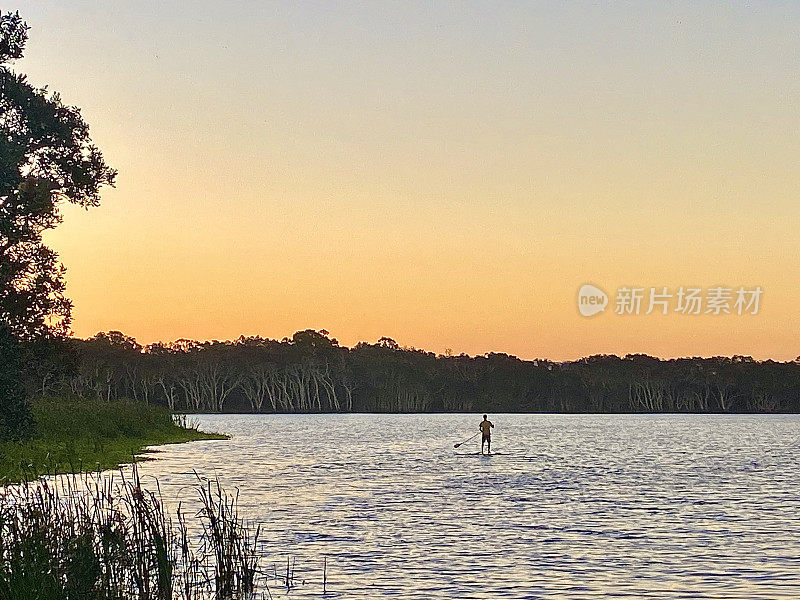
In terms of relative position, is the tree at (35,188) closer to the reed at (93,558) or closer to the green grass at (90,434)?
the green grass at (90,434)

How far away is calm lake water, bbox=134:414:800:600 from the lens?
20.2 m

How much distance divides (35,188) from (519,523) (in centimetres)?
1824

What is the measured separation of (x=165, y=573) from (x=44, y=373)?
1031 inches

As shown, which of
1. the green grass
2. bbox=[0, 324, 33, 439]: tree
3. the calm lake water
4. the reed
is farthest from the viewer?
the green grass

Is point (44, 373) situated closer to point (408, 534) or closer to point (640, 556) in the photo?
point (408, 534)

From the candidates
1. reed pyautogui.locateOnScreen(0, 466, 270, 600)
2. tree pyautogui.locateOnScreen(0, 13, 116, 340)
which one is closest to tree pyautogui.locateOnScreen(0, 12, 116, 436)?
tree pyautogui.locateOnScreen(0, 13, 116, 340)

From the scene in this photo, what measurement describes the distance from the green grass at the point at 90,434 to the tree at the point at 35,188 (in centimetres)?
392

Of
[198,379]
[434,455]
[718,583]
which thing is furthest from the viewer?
[198,379]

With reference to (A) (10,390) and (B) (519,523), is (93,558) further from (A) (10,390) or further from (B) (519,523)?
(A) (10,390)

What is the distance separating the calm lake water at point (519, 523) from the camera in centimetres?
2019

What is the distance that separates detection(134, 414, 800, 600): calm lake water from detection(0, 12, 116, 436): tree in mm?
7301

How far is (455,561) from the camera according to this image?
74.0 feet

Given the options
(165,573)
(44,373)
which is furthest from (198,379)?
(165,573)

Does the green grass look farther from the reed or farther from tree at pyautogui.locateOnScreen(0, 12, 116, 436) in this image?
the reed
